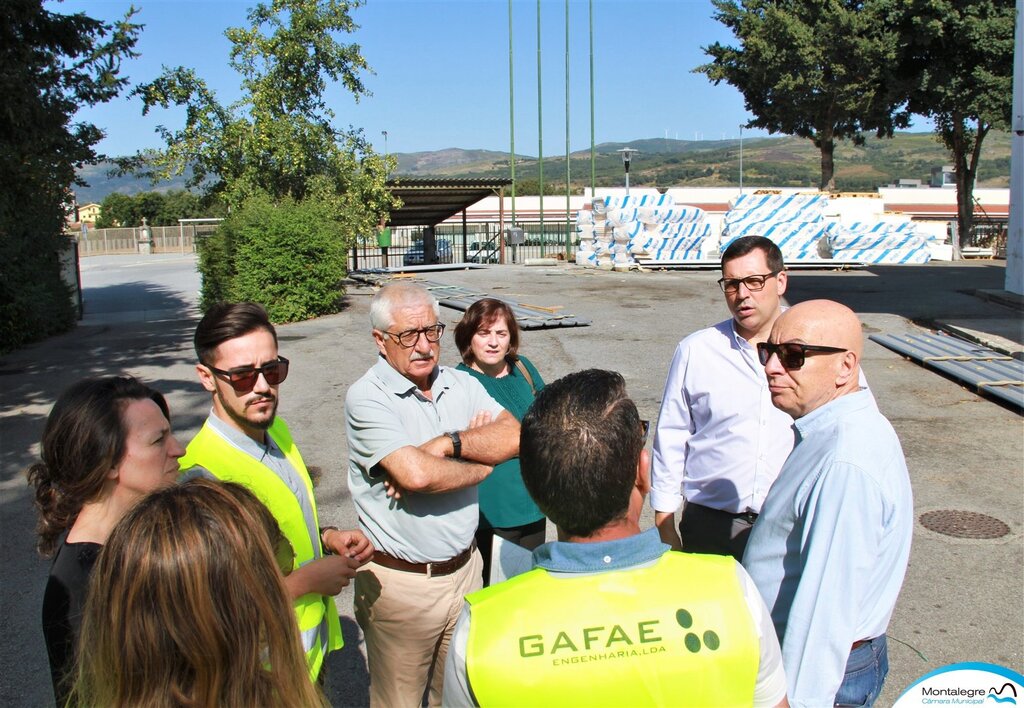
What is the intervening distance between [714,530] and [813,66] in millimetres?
36478

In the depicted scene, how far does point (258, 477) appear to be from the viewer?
2553 mm

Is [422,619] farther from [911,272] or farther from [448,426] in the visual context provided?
[911,272]

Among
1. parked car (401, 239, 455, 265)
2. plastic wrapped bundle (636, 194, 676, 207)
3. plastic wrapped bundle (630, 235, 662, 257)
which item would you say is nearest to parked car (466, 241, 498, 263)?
parked car (401, 239, 455, 265)

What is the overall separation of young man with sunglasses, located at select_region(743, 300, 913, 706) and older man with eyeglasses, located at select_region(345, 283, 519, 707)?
1.09 m

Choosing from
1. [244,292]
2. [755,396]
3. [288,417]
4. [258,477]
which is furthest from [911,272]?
Result: [258,477]

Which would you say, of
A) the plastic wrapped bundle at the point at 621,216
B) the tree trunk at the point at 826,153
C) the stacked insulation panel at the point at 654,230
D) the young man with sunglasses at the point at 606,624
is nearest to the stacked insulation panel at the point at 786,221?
the stacked insulation panel at the point at 654,230

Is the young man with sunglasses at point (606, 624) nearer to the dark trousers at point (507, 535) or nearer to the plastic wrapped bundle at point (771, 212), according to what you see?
the dark trousers at point (507, 535)

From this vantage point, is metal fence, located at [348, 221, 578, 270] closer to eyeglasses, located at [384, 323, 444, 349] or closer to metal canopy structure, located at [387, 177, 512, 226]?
metal canopy structure, located at [387, 177, 512, 226]

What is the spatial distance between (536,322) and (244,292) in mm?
6542

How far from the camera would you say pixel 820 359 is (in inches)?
95.8

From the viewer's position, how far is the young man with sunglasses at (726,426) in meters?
3.38

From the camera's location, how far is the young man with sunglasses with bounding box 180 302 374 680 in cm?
250

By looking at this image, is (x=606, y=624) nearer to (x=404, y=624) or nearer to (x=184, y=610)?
(x=184, y=610)

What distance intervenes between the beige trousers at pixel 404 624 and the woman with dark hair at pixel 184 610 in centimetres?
135
